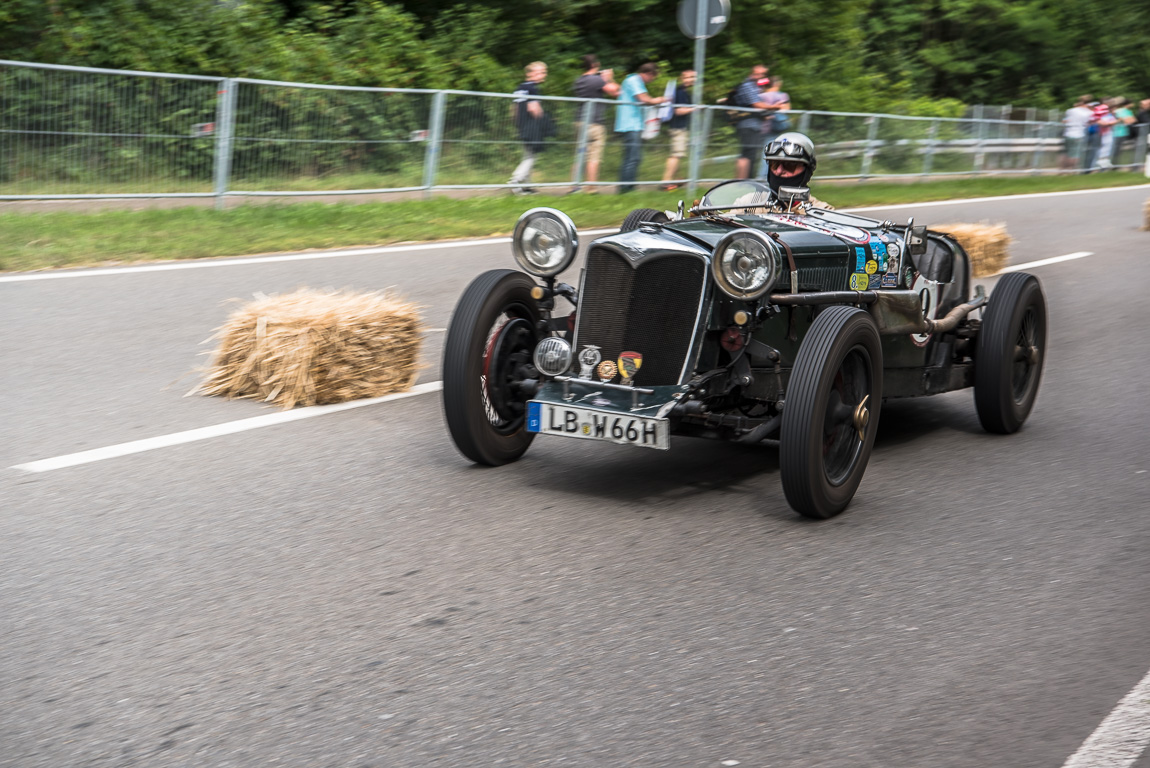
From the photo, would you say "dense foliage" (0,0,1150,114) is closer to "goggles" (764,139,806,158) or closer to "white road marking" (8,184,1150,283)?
"white road marking" (8,184,1150,283)

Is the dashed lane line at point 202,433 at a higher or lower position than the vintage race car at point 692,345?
lower

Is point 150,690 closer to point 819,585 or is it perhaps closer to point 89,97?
point 819,585

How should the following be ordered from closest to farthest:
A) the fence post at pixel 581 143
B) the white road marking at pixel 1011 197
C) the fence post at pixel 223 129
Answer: the fence post at pixel 223 129 < the fence post at pixel 581 143 < the white road marking at pixel 1011 197

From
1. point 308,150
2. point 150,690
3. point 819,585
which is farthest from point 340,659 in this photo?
point 308,150

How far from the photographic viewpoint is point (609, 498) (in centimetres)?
571

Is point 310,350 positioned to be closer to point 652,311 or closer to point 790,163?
point 652,311

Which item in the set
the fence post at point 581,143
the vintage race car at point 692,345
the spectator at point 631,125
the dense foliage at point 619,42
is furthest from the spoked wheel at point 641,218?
the dense foliage at point 619,42

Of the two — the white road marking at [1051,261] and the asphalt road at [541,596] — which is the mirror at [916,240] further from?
the white road marking at [1051,261]

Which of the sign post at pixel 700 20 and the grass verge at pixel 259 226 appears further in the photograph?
the sign post at pixel 700 20

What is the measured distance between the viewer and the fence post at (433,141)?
15.8 meters

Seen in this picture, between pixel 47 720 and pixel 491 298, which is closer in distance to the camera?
pixel 47 720

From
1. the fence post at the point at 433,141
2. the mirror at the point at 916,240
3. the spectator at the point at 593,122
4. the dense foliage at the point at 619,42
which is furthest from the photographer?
the spectator at the point at 593,122

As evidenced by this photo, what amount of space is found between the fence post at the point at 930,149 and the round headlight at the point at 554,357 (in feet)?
73.3

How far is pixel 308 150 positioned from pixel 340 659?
11.5 metres
